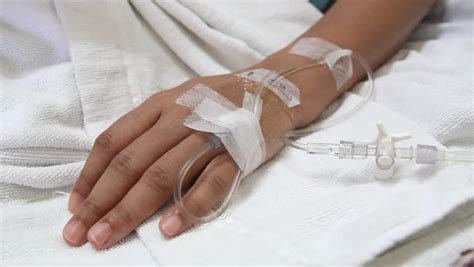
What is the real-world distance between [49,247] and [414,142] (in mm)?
470

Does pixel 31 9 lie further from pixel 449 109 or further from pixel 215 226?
pixel 449 109

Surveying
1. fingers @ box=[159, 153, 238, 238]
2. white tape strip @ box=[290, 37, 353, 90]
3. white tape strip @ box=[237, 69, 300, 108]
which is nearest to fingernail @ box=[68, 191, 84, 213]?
fingers @ box=[159, 153, 238, 238]

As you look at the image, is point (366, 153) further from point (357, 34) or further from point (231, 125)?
point (357, 34)

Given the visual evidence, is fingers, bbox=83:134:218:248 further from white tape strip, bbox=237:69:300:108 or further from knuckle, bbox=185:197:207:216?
white tape strip, bbox=237:69:300:108

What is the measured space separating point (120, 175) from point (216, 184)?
4.8 inches

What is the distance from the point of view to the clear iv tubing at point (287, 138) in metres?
0.63

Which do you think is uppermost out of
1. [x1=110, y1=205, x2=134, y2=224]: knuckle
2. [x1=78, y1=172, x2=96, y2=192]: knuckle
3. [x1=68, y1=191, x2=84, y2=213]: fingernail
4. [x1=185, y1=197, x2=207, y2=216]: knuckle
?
[x1=185, y1=197, x2=207, y2=216]: knuckle

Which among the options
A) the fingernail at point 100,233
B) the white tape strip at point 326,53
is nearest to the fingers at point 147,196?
the fingernail at point 100,233

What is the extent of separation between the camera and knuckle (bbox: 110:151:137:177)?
0.67m

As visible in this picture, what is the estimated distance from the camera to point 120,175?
67 centimetres

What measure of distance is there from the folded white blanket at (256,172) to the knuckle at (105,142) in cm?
4

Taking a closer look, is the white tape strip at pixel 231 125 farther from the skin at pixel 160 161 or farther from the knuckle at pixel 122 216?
the knuckle at pixel 122 216

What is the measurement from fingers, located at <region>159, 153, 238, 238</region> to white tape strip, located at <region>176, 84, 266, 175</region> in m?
Answer: 0.02

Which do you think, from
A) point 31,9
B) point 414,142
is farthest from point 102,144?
point 414,142
